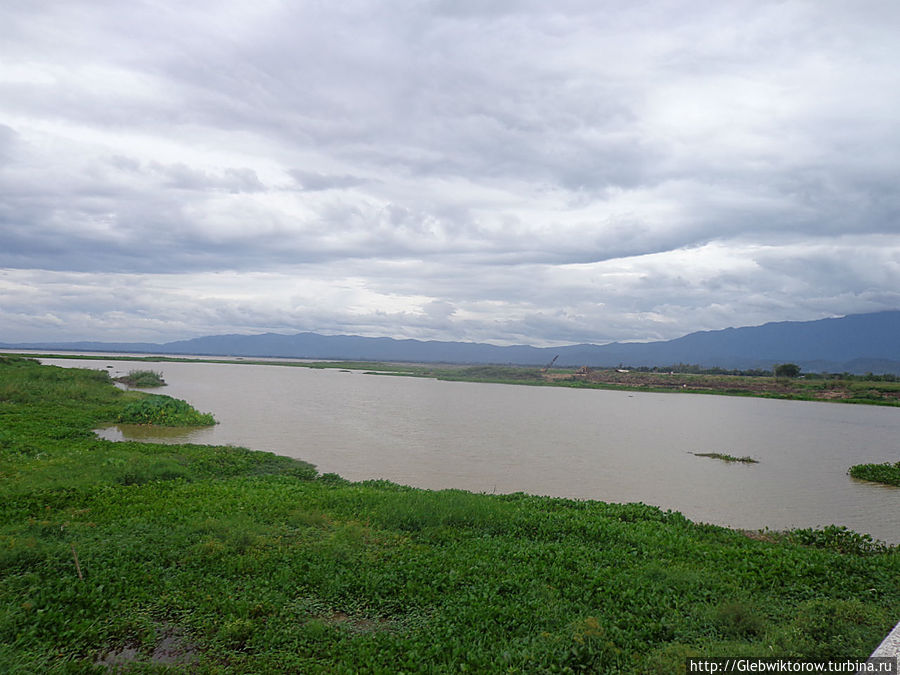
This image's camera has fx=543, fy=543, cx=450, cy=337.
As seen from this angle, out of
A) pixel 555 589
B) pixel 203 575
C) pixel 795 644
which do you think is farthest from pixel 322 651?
pixel 795 644

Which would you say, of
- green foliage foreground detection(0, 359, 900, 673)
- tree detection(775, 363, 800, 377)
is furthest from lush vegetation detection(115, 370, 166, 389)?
tree detection(775, 363, 800, 377)

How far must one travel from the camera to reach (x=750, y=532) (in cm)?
1270

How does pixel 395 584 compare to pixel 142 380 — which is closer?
pixel 395 584

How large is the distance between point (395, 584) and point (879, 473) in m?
21.0

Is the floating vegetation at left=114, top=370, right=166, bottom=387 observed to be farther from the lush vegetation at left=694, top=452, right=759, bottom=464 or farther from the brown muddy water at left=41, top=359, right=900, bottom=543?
the lush vegetation at left=694, top=452, right=759, bottom=464

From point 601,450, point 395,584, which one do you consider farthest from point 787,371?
point 395,584

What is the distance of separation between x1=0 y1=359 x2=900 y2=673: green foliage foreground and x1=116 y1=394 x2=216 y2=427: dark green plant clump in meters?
14.1

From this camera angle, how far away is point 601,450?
81.8 ft

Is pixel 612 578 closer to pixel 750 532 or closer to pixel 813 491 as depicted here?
pixel 750 532

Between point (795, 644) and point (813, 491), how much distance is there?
15.2 m

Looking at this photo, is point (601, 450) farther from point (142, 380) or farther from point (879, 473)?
point (142, 380)

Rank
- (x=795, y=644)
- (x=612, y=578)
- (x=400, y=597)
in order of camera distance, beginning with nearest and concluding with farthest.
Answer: (x=795, y=644)
(x=400, y=597)
(x=612, y=578)

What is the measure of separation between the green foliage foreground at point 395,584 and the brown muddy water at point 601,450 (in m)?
5.14

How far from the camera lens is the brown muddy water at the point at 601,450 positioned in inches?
666
